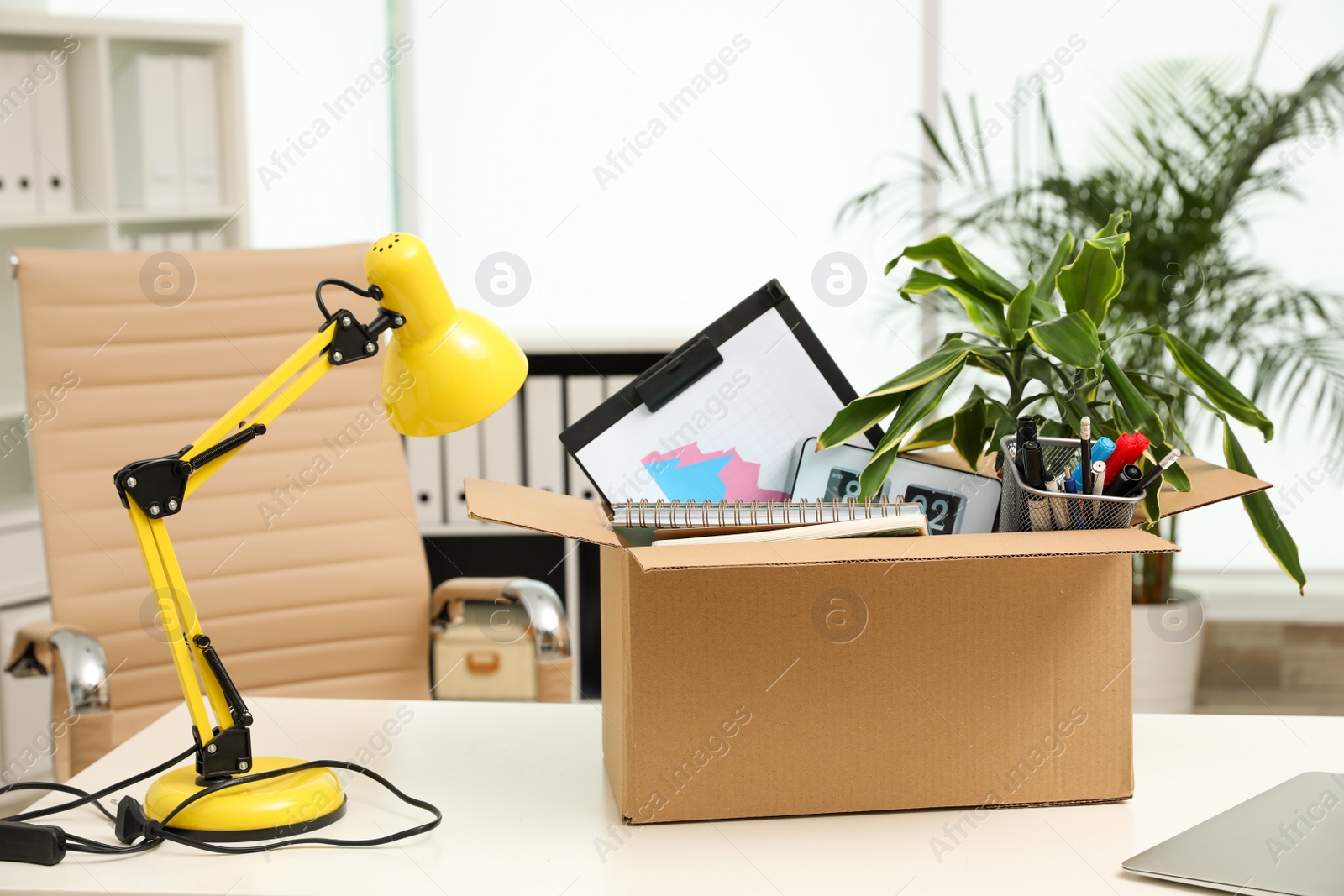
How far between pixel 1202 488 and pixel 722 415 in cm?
41

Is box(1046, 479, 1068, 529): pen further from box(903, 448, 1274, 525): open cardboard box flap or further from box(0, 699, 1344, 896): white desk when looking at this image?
box(0, 699, 1344, 896): white desk

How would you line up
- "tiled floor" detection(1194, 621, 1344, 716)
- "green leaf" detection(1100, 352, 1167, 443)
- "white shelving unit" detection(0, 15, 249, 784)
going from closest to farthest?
"green leaf" detection(1100, 352, 1167, 443), "white shelving unit" detection(0, 15, 249, 784), "tiled floor" detection(1194, 621, 1344, 716)

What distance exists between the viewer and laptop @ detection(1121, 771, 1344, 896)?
0.76 m

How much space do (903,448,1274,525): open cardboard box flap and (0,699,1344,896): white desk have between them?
0.23 m

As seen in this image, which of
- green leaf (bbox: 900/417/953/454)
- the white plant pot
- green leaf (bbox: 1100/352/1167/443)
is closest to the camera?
green leaf (bbox: 1100/352/1167/443)

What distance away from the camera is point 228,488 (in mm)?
1653

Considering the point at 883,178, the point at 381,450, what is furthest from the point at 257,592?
the point at 883,178

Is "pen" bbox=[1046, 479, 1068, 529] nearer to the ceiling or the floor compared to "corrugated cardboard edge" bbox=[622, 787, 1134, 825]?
nearer to the ceiling

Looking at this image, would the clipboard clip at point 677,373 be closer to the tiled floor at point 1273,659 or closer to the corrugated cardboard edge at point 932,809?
the corrugated cardboard edge at point 932,809

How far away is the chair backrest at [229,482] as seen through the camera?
5.11 ft

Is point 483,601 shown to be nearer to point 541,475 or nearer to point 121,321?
point 121,321

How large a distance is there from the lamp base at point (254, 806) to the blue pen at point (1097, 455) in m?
0.65

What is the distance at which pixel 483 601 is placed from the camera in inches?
62.1

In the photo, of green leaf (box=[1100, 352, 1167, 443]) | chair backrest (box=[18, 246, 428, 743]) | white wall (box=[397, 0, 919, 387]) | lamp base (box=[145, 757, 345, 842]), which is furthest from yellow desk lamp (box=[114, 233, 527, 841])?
white wall (box=[397, 0, 919, 387])
